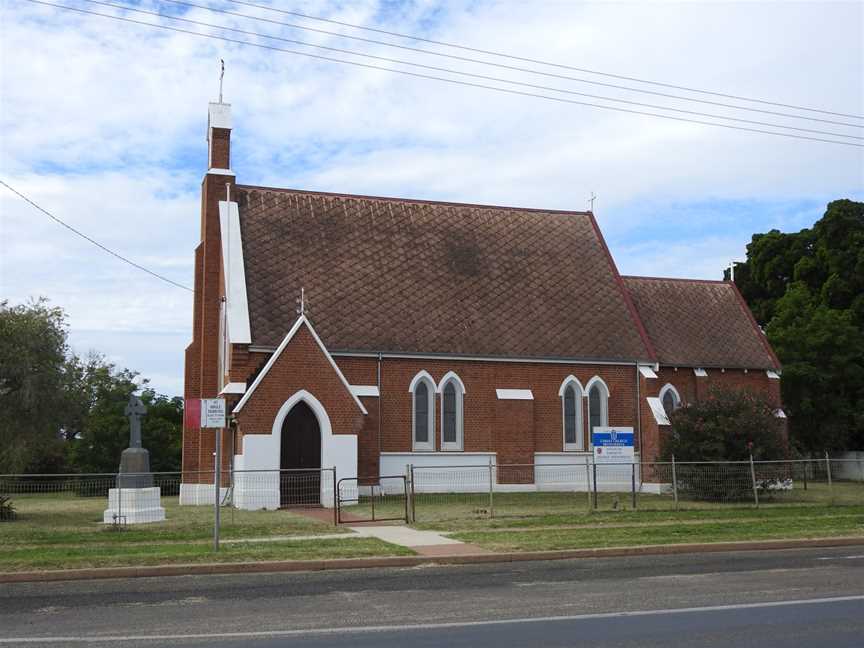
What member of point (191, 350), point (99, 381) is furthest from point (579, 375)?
point (99, 381)

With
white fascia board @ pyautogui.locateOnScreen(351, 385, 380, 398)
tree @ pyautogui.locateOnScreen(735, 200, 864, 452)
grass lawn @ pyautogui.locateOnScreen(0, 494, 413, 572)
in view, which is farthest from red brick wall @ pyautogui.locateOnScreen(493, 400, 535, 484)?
tree @ pyautogui.locateOnScreen(735, 200, 864, 452)

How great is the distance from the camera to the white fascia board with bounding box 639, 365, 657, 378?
33631 millimetres

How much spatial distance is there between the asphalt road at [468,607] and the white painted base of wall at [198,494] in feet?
51.8

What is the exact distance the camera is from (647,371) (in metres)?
33.8

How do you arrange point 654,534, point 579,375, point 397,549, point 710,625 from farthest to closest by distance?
point 579,375 → point 654,534 → point 397,549 → point 710,625

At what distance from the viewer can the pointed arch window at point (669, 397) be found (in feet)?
115

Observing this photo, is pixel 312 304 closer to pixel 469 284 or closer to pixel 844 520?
pixel 469 284

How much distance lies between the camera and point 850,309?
47000mm

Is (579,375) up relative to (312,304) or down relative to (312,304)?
down

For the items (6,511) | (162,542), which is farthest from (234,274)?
(162,542)

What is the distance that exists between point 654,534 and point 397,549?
5596 mm

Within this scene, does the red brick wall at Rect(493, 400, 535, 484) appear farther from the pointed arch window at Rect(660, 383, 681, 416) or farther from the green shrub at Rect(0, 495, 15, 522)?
the green shrub at Rect(0, 495, 15, 522)

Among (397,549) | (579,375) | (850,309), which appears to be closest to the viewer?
(397,549)

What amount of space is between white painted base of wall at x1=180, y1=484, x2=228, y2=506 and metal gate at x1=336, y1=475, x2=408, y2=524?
451 centimetres
